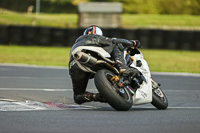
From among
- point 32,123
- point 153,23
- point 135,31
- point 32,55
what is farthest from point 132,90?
point 153,23

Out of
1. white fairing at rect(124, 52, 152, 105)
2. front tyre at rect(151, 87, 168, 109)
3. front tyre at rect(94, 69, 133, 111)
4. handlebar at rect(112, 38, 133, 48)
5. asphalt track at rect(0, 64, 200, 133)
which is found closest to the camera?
asphalt track at rect(0, 64, 200, 133)

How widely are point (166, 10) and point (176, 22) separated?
19.8 metres

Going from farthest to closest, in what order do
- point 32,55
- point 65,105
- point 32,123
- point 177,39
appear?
point 177,39 < point 32,55 < point 65,105 < point 32,123

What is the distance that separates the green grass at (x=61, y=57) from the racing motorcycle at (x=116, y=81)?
11.6 metres

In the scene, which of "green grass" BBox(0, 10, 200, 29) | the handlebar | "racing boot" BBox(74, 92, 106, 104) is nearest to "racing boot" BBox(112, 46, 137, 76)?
the handlebar

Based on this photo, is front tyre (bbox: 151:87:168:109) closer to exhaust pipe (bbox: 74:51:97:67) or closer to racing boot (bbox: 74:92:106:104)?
racing boot (bbox: 74:92:106:104)

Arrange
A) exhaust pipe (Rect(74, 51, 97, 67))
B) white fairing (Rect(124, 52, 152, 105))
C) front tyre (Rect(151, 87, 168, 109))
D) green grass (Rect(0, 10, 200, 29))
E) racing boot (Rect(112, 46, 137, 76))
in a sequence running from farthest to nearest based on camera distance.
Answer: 1. green grass (Rect(0, 10, 200, 29))
2. front tyre (Rect(151, 87, 168, 109))
3. white fairing (Rect(124, 52, 152, 105))
4. racing boot (Rect(112, 46, 137, 76))
5. exhaust pipe (Rect(74, 51, 97, 67))

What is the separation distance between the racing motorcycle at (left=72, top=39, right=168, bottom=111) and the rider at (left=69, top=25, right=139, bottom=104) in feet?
0.33

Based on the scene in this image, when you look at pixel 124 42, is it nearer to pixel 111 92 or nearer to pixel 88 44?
pixel 88 44

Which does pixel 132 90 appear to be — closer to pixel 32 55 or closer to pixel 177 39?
pixel 32 55

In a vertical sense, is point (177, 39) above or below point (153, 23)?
above

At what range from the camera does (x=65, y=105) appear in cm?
858

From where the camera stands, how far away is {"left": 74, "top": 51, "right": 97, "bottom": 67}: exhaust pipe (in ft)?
25.1

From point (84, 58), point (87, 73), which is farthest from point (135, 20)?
point (84, 58)
